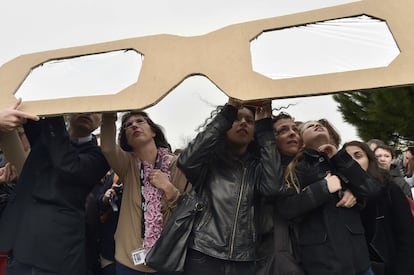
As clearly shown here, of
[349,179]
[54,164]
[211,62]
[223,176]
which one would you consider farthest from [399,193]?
[54,164]

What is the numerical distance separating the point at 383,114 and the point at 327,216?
12362mm

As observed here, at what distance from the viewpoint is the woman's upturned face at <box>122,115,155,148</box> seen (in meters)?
2.70

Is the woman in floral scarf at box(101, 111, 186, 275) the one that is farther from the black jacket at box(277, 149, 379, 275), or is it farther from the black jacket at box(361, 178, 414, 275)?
the black jacket at box(361, 178, 414, 275)

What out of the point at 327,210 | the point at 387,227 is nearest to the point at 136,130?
the point at 327,210

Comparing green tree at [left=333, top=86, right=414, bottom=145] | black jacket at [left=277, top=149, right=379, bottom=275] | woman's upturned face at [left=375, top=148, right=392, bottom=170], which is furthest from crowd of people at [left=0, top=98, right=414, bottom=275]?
green tree at [left=333, top=86, right=414, bottom=145]

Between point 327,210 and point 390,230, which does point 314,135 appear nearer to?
point 327,210

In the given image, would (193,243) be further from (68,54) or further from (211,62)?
(68,54)

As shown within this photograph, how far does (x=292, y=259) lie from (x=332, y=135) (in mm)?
1073

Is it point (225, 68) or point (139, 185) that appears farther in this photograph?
point (139, 185)

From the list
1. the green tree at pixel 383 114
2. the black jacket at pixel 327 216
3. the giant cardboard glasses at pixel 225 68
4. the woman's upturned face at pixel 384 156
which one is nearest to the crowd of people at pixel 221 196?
the black jacket at pixel 327 216

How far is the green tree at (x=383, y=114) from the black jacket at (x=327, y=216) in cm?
1065

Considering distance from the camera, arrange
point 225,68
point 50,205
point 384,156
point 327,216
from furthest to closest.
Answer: point 384,156 < point 50,205 < point 327,216 < point 225,68

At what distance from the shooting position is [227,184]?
7.47ft

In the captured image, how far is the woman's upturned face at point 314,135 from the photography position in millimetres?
2621
